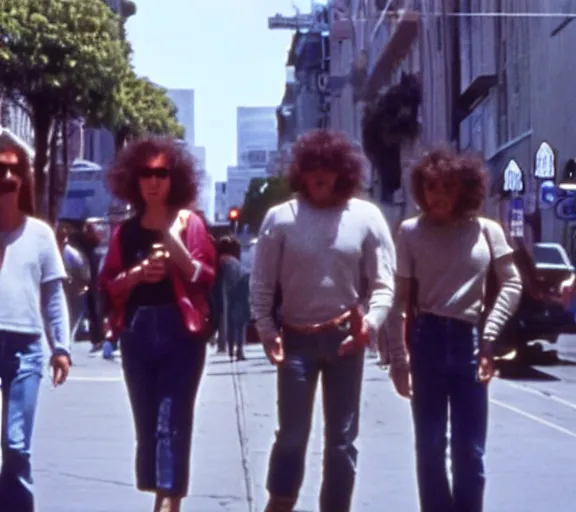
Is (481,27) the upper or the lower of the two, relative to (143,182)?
upper

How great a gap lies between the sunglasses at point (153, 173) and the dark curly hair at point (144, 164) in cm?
4

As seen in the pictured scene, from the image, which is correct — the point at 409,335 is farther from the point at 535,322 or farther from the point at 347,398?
the point at 535,322

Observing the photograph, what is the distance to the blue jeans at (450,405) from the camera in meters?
8.02

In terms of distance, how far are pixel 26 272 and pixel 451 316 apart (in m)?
1.70

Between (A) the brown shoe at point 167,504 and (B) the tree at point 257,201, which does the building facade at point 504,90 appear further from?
(B) the tree at point 257,201

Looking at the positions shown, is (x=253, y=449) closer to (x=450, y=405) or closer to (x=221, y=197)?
(x=450, y=405)

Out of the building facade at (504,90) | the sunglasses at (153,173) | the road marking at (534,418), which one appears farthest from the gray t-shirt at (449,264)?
the building facade at (504,90)

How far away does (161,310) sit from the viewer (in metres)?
8.43

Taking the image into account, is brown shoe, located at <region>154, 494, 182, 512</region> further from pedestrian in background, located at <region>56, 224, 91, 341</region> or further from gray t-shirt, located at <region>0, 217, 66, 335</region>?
A: pedestrian in background, located at <region>56, 224, 91, 341</region>

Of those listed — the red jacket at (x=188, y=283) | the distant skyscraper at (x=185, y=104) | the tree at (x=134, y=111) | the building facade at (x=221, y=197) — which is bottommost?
the building facade at (x=221, y=197)

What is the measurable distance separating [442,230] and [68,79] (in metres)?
37.7

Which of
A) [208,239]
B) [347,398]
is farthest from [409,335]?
[208,239]

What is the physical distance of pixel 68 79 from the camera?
45.2 meters

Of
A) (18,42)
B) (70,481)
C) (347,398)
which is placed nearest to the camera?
(347,398)
